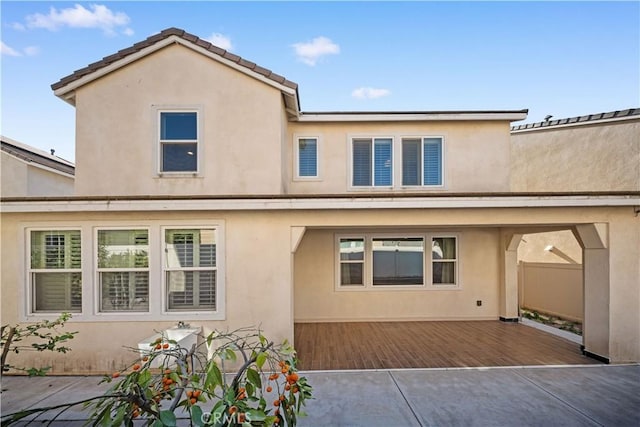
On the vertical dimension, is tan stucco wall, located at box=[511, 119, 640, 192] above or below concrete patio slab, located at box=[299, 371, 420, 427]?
above

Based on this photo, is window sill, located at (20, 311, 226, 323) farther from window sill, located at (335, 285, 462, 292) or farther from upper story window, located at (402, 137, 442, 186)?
upper story window, located at (402, 137, 442, 186)

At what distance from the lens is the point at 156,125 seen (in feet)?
24.6

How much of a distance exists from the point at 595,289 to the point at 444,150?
481 cm

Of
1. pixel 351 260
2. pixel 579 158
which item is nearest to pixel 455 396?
pixel 351 260

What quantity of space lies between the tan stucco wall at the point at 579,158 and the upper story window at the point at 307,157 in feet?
34.9

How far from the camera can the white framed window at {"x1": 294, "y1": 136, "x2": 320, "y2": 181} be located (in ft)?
30.6

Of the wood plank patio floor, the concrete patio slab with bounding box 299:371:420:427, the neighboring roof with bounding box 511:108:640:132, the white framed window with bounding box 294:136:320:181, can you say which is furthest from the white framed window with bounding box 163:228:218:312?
the neighboring roof with bounding box 511:108:640:132

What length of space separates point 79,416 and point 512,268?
418 inches

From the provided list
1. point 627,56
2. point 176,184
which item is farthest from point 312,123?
point 627,56

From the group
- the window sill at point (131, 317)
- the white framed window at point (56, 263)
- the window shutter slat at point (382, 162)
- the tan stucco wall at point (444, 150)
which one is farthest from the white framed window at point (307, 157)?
the white framed window at point (56, 263)

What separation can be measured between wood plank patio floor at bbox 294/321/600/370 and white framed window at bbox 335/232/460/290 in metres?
1.21

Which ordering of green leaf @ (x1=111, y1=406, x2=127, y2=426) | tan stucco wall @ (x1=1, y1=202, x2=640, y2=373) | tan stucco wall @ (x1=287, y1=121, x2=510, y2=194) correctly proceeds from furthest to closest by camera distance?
tan stucco wall @ (x1=287, y1=121, x2=510, y2=194) < tan stucco wall @ (x1=1, y1=202, x2=640, y2=373) < green leaf @ (x1=111, y1=406, x2=127, y2=426)

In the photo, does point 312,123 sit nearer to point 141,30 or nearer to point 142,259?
point 142,259

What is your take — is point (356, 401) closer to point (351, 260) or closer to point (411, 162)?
point (351, 260)
